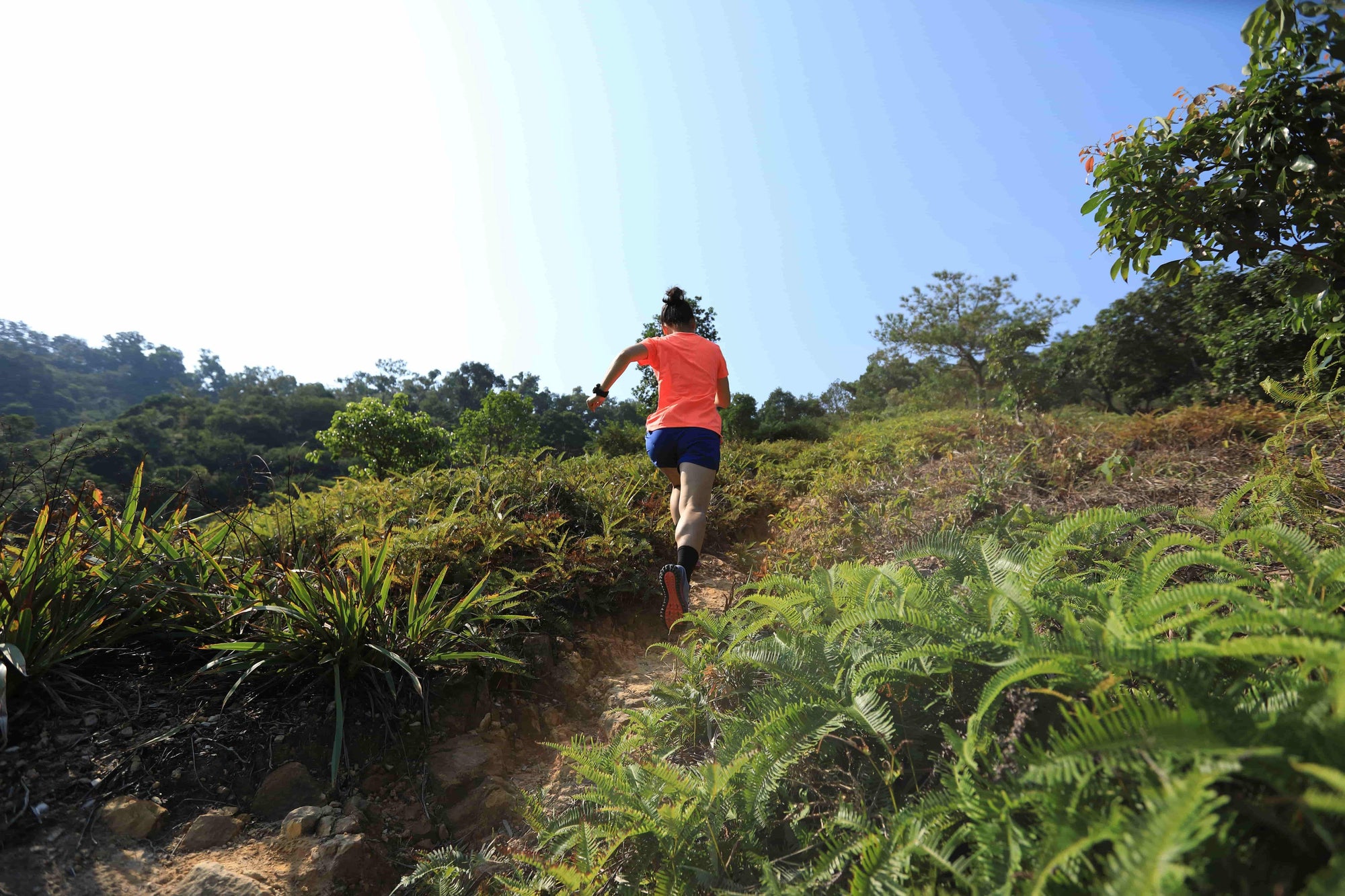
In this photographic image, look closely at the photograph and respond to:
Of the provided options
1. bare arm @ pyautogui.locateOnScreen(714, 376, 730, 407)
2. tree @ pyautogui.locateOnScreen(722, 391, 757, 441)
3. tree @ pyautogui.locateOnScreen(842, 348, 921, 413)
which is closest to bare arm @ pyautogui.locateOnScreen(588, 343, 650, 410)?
bare arm @ pyautogui.locateOnScreen(714, 376, 730, 407)

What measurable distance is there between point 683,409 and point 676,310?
822mm

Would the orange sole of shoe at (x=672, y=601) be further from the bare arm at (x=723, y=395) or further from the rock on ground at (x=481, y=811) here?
the bare arm at (x=723, y=395)

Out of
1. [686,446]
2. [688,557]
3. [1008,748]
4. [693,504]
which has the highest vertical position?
[686,446]

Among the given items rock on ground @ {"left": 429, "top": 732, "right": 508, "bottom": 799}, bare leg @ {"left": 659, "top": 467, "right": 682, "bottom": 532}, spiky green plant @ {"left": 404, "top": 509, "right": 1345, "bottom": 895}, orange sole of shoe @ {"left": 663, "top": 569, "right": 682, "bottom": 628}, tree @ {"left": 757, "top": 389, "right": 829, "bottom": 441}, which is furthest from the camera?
tree @ {"left": 757, "top": 389, "right": 829, "bottom": 441}

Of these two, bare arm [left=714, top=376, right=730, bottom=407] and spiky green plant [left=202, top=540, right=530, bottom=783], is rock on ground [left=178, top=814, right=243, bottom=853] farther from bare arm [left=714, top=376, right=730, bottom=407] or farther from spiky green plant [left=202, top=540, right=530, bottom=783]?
bare arm [left=714, top=376, right=730, bottom=407]

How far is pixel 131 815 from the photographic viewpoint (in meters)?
1.72

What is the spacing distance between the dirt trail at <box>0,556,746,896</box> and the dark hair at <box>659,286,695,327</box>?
2205mm

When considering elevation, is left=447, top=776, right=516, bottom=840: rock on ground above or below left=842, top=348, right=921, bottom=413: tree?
below

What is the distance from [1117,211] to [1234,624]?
110 inches

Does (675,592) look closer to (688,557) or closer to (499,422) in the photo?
(688,557)

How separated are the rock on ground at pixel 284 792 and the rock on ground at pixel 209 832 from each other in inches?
2.8

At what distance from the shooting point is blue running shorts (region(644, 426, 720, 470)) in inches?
139

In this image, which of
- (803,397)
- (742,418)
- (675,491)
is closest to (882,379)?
(803,397)

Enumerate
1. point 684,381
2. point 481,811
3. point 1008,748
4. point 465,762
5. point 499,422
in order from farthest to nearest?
point 499,422 < point 684,381 < point 465,762 < point 481,811 < point 1008,748
